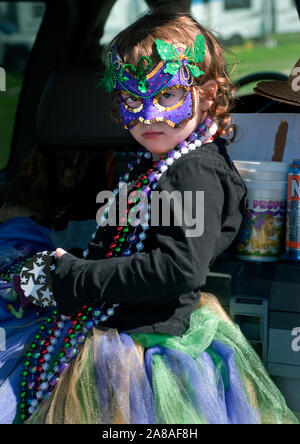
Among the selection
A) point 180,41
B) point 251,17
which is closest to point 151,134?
point 180,41

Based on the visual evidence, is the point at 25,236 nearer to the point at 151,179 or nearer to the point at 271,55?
the point at 151,179

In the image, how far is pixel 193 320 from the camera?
1676 millimetres

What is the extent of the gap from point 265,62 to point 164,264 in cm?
1269

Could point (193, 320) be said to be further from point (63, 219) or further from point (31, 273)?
point (63, 219)

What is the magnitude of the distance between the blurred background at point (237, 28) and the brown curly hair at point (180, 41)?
29.1 ft

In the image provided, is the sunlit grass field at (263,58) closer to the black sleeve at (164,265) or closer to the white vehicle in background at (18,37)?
the white vehicle in background at (18,37)

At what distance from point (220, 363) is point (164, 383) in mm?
168

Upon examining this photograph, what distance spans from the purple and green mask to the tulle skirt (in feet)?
1.71

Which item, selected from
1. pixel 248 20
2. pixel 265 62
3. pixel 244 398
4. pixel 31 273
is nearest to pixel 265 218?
pixel 244 398

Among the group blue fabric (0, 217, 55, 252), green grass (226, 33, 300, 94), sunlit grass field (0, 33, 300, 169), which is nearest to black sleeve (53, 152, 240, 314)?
blue fabric (0, 217, 55, 252)

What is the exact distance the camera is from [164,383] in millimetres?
1520

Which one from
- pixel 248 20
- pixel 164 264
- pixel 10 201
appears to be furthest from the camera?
pixel 248 20

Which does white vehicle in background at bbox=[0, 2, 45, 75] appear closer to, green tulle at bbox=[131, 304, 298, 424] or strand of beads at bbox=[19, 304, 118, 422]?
strand of beads at bbox=[19, 304, 118, 422]

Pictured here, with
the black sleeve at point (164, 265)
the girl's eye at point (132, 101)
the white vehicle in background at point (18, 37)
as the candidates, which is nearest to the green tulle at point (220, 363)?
the black sleeve at point (164, 265)
